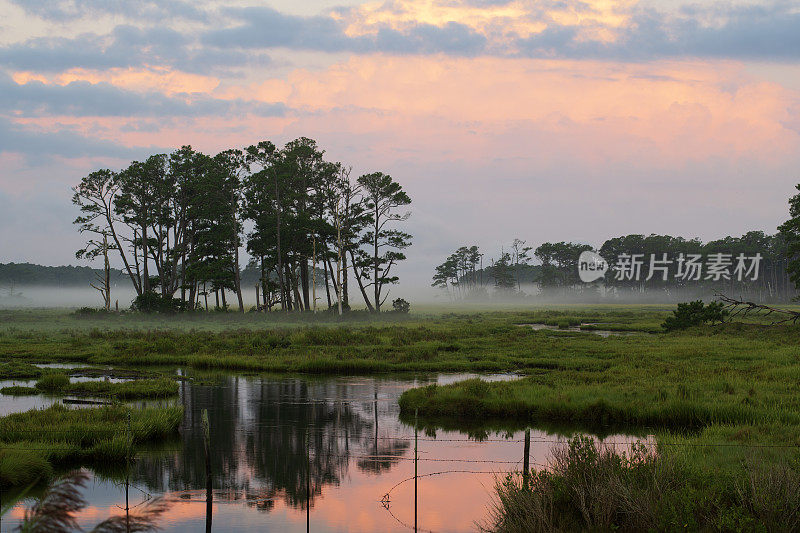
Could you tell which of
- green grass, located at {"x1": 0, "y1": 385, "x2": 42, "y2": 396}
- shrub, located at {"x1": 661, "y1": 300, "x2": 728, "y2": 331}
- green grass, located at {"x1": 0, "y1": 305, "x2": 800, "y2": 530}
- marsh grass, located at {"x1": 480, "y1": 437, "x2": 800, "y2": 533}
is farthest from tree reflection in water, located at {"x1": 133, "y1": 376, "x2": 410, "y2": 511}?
shrub, located at {"x1": 661, "y1": 300, "x2": 728, "y2": 331}

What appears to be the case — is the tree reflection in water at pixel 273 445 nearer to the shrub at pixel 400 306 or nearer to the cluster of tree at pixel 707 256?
the shrub at pixel 400 306

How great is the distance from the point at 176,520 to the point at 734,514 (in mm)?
10752

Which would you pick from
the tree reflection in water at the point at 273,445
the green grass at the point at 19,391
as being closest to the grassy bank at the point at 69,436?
the tree reflection in water at the point at 273,445

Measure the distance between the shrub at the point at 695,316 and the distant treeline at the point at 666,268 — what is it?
336 feet

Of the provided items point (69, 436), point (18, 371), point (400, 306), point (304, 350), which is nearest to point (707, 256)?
point (400, 306)

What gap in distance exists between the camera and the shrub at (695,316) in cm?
5628

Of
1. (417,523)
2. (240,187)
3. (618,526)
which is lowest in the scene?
(417,523)

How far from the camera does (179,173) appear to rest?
273ft

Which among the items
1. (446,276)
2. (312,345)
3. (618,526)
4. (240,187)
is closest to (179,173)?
(240,187)

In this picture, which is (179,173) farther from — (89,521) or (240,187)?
(89,521)

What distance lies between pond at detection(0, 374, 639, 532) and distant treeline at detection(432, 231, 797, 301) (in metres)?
146

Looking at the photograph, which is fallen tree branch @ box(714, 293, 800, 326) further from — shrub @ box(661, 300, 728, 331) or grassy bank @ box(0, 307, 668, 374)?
grassy bank @ box(0, 307, 668, 374)

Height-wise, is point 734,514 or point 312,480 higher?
point 734,514

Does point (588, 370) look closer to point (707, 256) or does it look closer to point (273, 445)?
point (273, 445)
